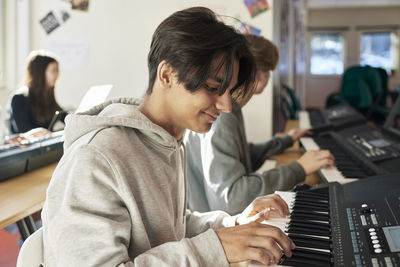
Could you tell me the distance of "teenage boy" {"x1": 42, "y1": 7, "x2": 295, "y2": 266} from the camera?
2.23 feet

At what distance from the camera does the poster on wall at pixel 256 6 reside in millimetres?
2713

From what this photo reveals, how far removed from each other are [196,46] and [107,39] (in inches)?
96.2

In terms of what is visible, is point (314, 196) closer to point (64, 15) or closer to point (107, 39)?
point (107, 39)

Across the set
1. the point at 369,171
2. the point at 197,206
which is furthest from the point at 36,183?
the point at 369,171

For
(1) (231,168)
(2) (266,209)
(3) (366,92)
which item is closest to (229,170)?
(1) (231,168)

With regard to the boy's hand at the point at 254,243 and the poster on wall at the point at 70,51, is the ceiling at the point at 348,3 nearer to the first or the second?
the poster on wall at the point at 70,51

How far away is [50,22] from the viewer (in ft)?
10.3

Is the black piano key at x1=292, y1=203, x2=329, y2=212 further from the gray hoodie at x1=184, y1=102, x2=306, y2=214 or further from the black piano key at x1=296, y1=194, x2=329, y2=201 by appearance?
the gray hoodie at x1=184, y1=102, x2=306, y2=214

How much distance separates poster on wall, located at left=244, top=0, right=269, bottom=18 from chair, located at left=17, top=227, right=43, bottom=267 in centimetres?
225

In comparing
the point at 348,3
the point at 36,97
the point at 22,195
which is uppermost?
the point at 348,3

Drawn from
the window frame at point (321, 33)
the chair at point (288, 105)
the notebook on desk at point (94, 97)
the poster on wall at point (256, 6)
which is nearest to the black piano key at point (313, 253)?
the notebook on desk at point (94, 97)

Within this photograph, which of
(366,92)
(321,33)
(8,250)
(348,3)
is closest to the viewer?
(8,250)

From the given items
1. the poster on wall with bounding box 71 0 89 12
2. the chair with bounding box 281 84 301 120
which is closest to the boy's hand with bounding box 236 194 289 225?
the poster on wall with bounding box 71 0 89 12

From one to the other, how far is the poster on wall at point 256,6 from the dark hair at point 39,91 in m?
1.40
